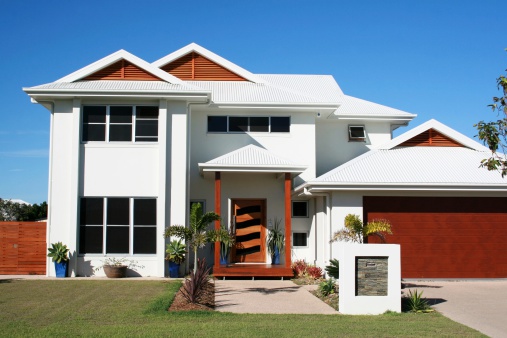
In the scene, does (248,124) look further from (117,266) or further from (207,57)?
(117,266)

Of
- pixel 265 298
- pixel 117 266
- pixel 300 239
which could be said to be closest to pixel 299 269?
pixel 300 239

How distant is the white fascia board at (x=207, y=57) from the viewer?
24.0 m

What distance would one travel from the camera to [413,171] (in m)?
19.2

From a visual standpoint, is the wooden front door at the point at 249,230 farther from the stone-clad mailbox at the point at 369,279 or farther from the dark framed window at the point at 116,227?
the stone-clad mailbox at the point at 369,279

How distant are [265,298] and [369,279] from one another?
298 centimetres

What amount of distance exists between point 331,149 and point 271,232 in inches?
191

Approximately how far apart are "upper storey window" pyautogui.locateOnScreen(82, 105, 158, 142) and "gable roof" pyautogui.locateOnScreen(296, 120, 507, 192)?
5501 millimetres

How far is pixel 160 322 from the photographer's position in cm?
1095

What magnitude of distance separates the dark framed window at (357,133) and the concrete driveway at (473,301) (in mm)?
7860

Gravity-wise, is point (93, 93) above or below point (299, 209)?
above

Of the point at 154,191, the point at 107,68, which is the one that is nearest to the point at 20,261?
the point at 154,191

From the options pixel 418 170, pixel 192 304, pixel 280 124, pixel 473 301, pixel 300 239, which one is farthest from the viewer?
pixel 280 124

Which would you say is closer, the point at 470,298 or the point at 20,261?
the point at 470,298

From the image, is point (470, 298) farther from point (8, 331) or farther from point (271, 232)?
point (8, 331)
